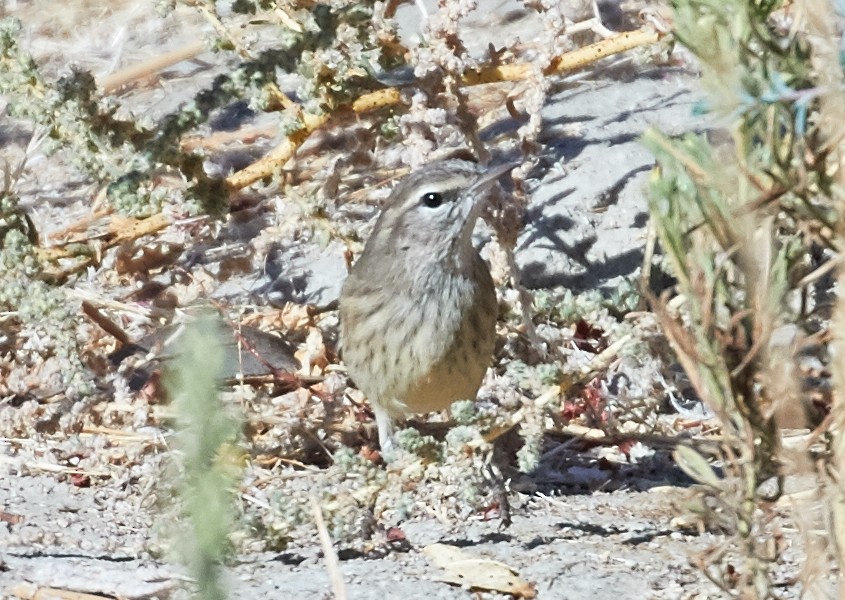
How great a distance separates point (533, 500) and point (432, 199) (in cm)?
108

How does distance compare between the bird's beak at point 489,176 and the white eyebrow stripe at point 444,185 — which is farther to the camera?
the white eyebrow stripe at point 444,185

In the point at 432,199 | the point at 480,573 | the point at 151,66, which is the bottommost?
the point at 480,573

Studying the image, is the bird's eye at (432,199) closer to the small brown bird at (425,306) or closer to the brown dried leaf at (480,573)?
the small brown bird at (425,306)

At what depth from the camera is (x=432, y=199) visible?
16.0ft

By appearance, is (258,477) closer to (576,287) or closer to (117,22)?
(576,287)

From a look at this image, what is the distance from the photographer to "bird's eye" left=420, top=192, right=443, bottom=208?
4.86 m

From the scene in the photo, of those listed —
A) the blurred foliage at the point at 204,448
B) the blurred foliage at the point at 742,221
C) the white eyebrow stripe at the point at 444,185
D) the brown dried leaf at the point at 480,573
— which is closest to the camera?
the blurred foliage at the point at 204,448

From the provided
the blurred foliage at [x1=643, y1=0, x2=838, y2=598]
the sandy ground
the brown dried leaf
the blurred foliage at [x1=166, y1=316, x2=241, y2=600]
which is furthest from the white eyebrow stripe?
the blurred foliage at [x1=166, y1=316, x2=241, y2=600]

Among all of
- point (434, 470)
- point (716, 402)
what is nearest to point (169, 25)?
point (434, 470)

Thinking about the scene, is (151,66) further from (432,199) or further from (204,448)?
(204,448)

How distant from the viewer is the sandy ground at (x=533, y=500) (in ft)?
11.8

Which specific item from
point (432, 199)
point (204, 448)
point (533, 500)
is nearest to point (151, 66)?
point (432, 199)

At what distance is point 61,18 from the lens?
8.43m

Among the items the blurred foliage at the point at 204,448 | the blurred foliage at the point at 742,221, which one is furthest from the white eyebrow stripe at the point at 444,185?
the blurred foliage at the point at 204,448
